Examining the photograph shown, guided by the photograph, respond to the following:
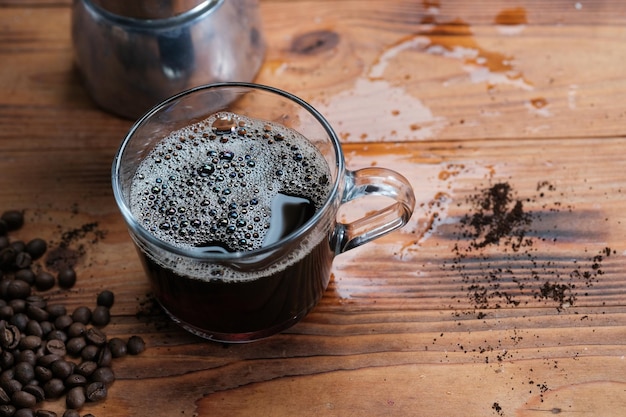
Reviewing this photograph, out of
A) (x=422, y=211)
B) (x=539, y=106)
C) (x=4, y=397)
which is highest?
(x=539, y=106)

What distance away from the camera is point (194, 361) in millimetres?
1119

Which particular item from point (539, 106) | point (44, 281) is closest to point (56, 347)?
point (44, 281)

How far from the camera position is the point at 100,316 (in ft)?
3.77

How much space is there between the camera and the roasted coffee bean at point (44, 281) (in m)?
1.19

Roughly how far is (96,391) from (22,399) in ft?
0.32

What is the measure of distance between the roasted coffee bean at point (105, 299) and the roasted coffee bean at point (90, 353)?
0.08 meters

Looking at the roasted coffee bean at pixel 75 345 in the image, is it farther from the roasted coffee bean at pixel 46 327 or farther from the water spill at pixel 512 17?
the water spill at pixel 512 17

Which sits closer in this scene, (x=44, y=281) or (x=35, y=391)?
(x=35, y=391)

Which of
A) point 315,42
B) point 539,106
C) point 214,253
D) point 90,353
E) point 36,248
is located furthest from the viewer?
point 315,42

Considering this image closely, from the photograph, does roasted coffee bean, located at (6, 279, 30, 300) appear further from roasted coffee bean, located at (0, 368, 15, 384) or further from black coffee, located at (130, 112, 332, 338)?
black coffee, located at (130, 112, 332, 338)

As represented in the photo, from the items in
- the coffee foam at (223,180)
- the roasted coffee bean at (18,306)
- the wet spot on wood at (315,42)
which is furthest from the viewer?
the wet spot on wood at (315,42)

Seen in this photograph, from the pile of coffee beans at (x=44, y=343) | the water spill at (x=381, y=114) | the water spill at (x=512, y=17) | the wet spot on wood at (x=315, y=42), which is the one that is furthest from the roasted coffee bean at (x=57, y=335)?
the water spill at (x=512, y=17)

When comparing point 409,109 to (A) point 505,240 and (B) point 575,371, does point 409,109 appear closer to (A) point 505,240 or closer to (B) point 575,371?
(A) point 505,240

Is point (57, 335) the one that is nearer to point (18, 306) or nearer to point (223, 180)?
point (18, 306)
